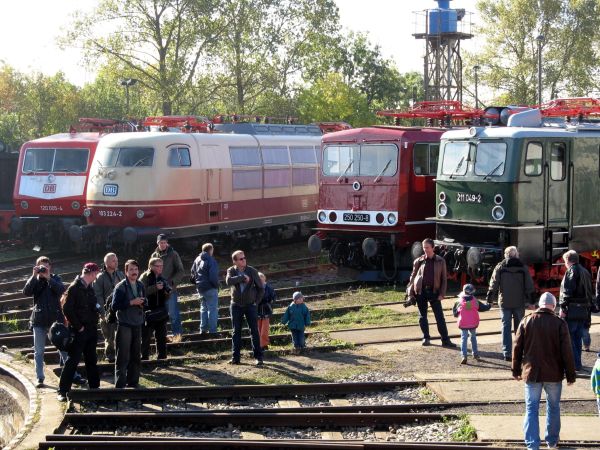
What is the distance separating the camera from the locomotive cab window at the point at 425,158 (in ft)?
71.1

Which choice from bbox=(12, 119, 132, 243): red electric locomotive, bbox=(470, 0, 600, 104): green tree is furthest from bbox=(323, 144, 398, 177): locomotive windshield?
bbox=(470, 0, 600, 104): green tree

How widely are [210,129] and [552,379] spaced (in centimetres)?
1815

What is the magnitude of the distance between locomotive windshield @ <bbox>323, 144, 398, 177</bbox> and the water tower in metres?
30.4

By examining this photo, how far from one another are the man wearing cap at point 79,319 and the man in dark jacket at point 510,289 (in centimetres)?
544

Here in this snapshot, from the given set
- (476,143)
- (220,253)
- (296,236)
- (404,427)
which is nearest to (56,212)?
(220,253)

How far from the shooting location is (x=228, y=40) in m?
46.8

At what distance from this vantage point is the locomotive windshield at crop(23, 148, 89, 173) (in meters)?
26.5

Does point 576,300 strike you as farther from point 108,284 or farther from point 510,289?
point 108,284

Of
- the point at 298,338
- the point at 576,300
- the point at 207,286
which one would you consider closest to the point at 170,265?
the point at 207,286

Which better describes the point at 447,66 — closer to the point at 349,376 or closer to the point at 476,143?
the point at 476,143

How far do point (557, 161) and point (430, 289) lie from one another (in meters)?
4.60

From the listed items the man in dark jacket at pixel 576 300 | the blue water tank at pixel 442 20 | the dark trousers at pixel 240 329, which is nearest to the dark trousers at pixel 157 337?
the dark trousers at pixel 240 329

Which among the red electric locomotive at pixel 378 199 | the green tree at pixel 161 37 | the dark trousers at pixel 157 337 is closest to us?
the dark trousers at pixel 157 337

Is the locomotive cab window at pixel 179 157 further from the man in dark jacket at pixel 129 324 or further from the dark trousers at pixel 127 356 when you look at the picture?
the dark trousers at pixel 127 356
